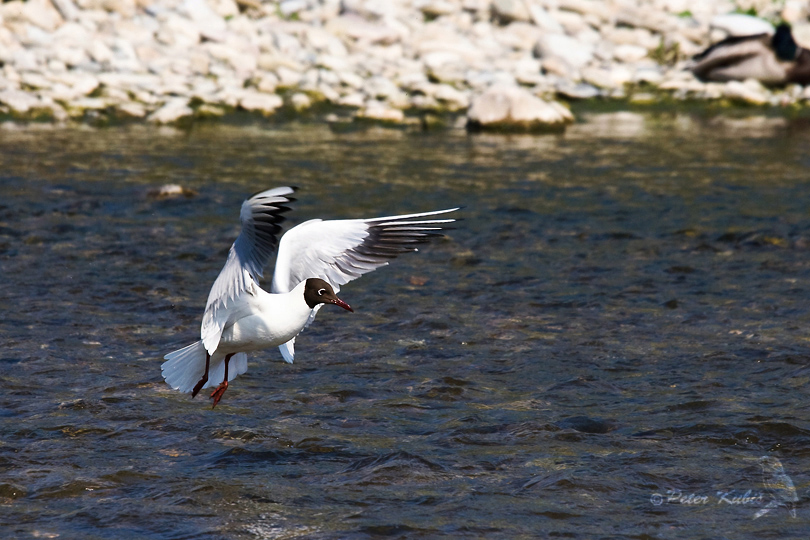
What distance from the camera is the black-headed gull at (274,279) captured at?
6992mm

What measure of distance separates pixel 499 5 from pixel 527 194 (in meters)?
11.8

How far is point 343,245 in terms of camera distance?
25.3 ft

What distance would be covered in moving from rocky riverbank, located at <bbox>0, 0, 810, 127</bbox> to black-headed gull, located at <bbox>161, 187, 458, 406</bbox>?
12.2 meters

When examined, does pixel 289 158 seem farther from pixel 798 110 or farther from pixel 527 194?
pixel 798 110

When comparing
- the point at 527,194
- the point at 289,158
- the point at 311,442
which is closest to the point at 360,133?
the point at 289,158

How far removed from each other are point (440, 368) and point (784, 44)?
16.4m

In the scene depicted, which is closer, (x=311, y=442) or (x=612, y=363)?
(x=311, y=442)

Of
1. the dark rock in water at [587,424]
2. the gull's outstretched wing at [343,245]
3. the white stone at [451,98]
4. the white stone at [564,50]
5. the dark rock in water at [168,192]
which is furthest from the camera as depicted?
the white stone at [564,50]

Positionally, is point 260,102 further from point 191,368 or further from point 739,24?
point 191,368

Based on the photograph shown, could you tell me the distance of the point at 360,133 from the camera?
19.5 meters

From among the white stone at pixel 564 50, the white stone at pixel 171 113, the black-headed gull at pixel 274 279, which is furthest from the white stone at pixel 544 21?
the black-headed gull at pixel 274 279

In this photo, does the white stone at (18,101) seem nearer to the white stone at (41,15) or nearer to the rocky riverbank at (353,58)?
the rocky riverbank at (353,58)

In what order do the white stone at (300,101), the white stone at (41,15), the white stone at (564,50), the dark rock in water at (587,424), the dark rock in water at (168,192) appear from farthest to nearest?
the white stone at (564,50), the white stone at (41,15), the white stone at (300,101), the dark rock in water at (168,192), the dark rock in water at (587,424)

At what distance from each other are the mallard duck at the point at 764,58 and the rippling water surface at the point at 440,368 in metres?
7.41
